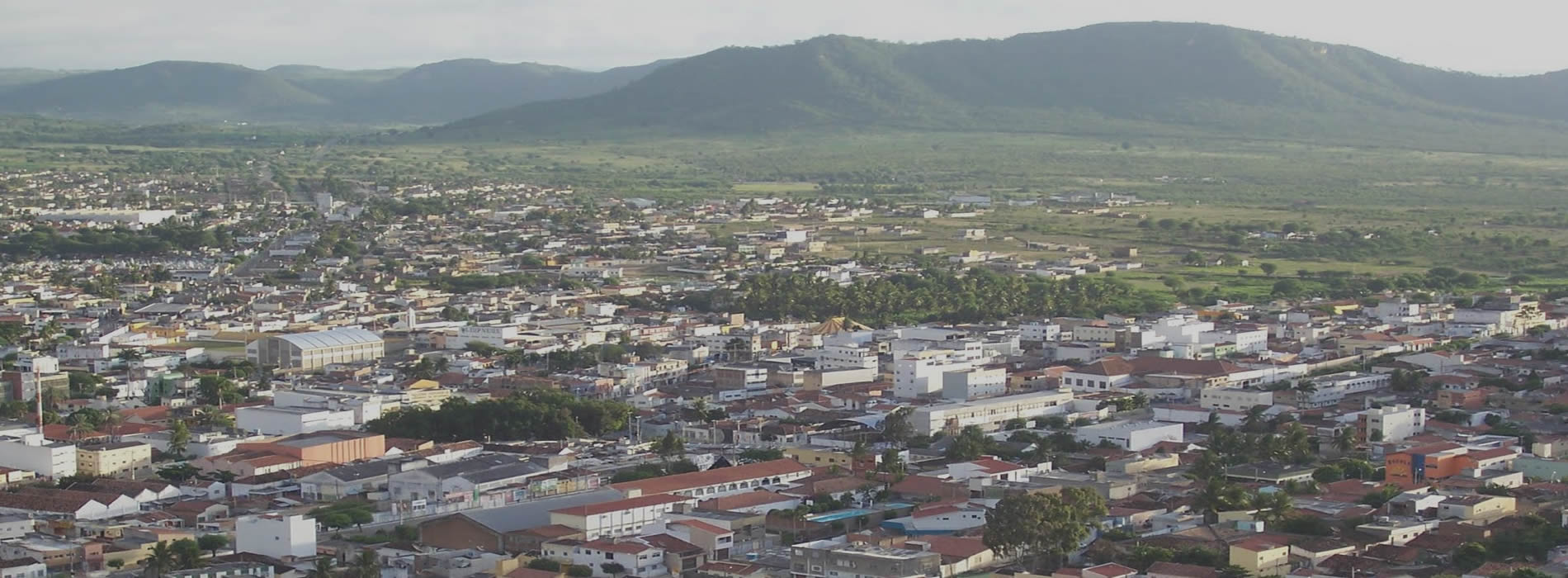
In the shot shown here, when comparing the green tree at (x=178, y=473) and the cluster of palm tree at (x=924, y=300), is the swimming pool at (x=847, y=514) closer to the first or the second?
the green tree at (x=178, y=473)

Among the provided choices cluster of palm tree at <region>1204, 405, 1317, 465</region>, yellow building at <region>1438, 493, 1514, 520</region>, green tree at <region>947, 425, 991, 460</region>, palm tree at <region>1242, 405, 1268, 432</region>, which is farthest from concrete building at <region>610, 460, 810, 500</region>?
yellow building at <region>1438, 493, 1514, 520</region>

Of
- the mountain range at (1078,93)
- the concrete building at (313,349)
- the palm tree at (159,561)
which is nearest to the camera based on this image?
the palm tree at (159,561)

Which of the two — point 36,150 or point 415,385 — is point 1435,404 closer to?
point 415,385

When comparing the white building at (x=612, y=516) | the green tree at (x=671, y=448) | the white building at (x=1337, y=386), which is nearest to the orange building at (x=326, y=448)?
the green tree at (x=671, y=448)

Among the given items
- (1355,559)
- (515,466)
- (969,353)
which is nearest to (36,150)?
(969,353)

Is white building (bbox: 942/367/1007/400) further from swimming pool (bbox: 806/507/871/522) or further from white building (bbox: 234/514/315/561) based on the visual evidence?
white building (bbox: 234/514/315/561)
